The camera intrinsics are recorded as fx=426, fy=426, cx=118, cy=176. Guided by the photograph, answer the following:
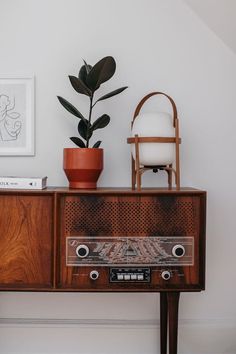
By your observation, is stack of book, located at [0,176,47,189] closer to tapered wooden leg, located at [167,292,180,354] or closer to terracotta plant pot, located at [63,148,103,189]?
terracotta plant pot, located at [63,148,103,189]

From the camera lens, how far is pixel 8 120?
214 cm

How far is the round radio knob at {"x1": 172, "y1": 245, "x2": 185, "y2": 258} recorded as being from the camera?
1.74 metres

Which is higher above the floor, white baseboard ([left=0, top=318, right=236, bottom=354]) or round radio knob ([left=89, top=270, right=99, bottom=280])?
round radio knob ([left=89, top=270, right=99, bottom=280])

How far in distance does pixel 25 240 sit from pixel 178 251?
630mm

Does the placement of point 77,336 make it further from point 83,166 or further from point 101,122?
point 101,122

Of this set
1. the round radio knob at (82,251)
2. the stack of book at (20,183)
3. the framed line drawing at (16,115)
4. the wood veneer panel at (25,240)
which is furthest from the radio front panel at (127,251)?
the framed line drawing at (16,115)

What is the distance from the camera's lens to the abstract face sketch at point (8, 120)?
214 centimetres

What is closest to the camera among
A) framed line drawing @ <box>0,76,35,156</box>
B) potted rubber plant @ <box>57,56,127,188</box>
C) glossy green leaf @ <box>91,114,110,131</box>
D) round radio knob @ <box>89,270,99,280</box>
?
round radio knob @ <box>89,270,99,280</box>

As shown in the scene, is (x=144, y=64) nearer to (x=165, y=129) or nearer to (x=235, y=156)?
(x=165, y=129)

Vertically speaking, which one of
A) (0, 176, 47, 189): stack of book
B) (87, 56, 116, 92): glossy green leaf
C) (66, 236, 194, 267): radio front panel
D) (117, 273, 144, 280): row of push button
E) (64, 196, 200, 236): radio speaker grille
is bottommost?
(117, 273, 144, 280): row of push button

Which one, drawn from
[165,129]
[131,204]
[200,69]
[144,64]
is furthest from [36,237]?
[200,69]

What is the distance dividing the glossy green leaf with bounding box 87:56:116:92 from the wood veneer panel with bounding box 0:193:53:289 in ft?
1.74

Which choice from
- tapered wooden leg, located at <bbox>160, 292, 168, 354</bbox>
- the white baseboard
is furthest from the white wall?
tapered wooden leg, located at <bbox>160, 292, 168, 354</bbox>

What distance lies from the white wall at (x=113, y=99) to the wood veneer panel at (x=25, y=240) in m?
0.41
